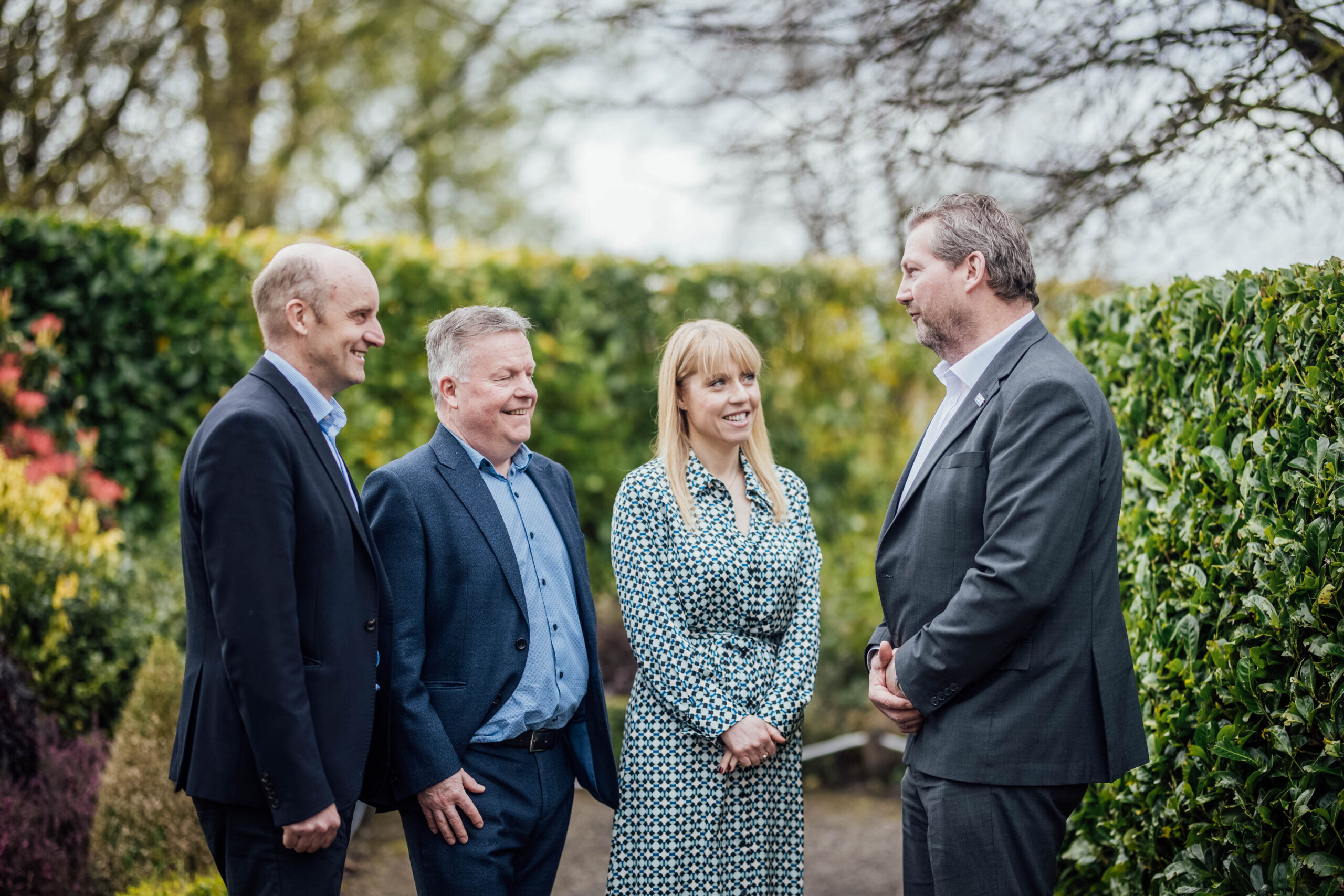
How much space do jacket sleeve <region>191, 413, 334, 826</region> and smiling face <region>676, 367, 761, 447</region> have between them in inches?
53.6

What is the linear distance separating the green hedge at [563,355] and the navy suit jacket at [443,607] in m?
3.45

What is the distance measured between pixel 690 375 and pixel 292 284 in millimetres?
1250

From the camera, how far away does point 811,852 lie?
16.4 ft

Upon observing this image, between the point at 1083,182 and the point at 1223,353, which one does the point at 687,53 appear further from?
the point at 1223,353

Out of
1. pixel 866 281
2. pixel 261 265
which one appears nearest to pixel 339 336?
pixel 261 265

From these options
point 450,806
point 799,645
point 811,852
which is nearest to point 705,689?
point 799,645

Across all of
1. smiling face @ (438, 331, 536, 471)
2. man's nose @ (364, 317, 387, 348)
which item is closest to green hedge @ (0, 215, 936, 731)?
smiling face @ (438, 331, 536, 471)

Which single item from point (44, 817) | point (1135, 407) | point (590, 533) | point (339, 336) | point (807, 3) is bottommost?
point (44, 817)

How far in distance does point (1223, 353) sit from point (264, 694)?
2793mm

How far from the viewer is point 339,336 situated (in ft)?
7.98

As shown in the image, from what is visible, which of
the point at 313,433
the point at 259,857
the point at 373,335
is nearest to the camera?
the point at 259,857

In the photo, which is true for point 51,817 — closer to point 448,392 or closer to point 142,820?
point 142,820

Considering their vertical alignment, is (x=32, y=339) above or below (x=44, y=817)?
above

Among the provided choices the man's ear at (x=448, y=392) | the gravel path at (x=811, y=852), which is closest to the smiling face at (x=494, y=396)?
the man's ear at (x=448, y=392)
